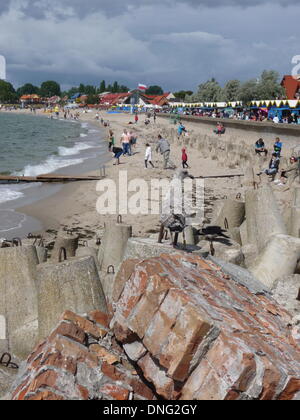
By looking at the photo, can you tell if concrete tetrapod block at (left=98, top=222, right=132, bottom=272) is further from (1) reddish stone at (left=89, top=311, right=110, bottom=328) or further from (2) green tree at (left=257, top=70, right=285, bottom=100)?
(2) green tree at (left=257, top=70, right=285, bottom=100)

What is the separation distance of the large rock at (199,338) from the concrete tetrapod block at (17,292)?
5.55ft

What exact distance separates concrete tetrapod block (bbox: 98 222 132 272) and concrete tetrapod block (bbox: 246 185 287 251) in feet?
7.83

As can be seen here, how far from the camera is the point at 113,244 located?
7.23 m

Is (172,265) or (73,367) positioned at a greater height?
(172,265)

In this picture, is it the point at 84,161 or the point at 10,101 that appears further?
the point at 10,101

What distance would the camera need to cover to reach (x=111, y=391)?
3.21 m

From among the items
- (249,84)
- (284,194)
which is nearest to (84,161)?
(284,194)

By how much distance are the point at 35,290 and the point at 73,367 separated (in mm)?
2137

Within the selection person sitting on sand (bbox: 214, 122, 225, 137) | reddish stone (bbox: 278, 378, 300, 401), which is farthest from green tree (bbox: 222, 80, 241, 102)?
reddish stone (bbox: 278, 378, 300, 401)

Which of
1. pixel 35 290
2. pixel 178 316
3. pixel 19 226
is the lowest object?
pixel 19 226

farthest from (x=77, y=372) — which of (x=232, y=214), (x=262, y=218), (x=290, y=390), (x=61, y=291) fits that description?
(x=232, y=214)

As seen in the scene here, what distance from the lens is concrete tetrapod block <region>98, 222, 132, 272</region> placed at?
715cm

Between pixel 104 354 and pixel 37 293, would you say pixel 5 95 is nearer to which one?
pixel 37 293
